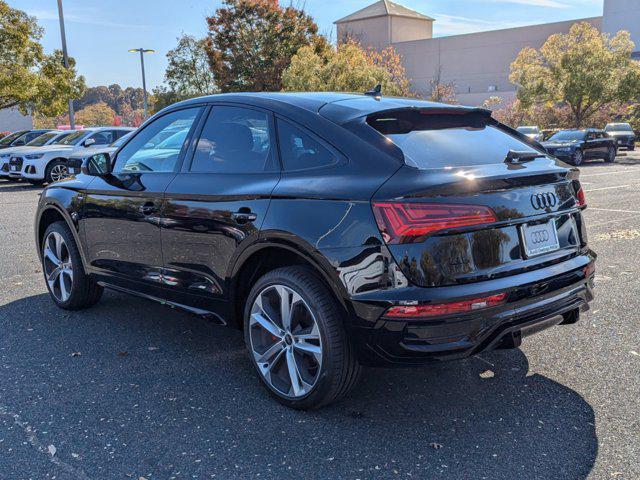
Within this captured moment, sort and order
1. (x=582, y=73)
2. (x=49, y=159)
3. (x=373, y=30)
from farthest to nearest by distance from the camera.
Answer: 1. (x=373, y=30)
2. (x=582, y=73)
3. (x=49, y=159)

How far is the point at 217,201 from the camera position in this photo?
3.61 metres

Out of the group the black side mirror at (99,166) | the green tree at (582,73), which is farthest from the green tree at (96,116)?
the black side mirror at (99,166)

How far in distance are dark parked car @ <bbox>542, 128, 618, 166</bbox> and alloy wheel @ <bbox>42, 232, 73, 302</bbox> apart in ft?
70.4

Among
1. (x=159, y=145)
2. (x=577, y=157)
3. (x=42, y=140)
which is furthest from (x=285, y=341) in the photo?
(x=577, y=157)

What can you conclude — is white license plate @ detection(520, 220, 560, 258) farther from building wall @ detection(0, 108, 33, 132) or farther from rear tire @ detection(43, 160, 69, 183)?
building wall @ detection(0, 108, 33, 132)

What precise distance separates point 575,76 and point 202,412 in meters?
32.7

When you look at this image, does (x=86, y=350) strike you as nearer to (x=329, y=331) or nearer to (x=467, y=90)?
(x=329, y=331)

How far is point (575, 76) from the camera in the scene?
3139 cm

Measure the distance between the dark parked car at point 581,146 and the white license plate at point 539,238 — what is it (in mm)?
21637

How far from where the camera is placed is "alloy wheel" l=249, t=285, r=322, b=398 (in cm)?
322

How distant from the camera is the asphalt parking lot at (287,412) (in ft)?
9.16

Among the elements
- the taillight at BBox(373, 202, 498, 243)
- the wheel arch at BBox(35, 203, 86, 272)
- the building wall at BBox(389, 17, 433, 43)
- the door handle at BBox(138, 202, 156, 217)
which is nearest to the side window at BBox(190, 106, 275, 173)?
the door handle at BBox(138, 202, 156, 217)

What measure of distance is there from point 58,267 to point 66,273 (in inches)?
5.3

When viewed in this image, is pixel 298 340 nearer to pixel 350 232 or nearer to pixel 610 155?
pixel 350 232
